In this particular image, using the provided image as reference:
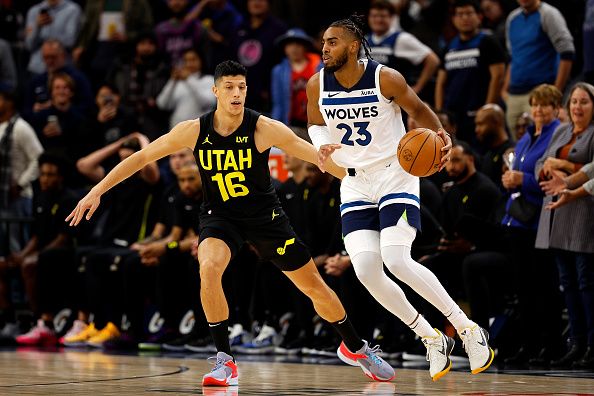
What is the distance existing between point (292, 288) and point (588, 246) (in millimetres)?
3255

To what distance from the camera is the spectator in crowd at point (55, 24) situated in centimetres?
1565

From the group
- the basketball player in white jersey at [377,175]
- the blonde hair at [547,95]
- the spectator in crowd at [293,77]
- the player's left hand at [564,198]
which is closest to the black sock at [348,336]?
the basketball player in white jersey at [377,175]

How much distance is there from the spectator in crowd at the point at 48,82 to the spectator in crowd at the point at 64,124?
185 mm

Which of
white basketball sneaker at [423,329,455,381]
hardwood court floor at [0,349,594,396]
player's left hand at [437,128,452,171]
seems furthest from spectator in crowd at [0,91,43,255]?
player's left hand at [437,128,452,171]

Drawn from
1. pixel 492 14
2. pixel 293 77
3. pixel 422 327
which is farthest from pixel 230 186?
pixel 492 14

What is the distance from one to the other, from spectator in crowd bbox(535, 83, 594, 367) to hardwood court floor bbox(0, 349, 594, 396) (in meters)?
1.12

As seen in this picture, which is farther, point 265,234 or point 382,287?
point 265,234

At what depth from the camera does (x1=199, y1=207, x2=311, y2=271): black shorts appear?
759 centimetres

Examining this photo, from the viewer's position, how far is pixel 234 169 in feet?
24.9

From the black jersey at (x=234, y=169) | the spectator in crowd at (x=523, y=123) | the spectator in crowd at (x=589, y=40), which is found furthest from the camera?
the spectator in crowd at (x=589, y=40)

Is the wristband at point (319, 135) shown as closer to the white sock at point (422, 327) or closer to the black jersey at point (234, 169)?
the black jersey at point (234, 169)

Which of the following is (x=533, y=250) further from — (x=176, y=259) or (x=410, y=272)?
(x=176, y=259)

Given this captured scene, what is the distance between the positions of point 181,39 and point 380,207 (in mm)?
7528

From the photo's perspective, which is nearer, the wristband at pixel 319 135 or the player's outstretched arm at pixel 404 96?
the player's outstretched arm at pixel 404 96
